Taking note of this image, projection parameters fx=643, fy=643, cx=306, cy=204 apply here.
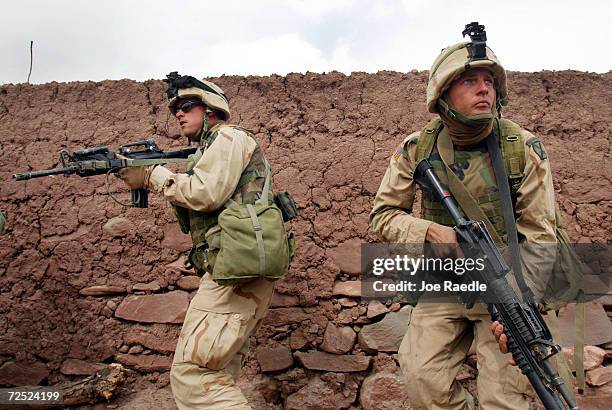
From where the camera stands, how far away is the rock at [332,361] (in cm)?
390

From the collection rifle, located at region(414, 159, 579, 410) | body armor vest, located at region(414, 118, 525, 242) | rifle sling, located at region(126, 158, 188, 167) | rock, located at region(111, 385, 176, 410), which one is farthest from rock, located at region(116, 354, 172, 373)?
rifle, located at region(414, 159, 579, 410)

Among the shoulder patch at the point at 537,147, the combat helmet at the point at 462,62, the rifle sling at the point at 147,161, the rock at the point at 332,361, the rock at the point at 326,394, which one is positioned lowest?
the rock at the point at 326,394

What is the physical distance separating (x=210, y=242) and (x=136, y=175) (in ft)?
2.18

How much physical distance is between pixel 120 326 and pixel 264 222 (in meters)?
1.72

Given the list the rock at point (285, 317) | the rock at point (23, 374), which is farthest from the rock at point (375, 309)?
the rock at point (23, 374)

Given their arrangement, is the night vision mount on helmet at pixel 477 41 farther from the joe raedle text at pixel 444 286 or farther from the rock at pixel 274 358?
the rock at pixel 274 358

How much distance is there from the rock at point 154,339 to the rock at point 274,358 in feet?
1.88

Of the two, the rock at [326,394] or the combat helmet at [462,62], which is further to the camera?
the rock at [326,394]

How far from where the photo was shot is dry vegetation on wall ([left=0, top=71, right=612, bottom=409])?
13.1 feet

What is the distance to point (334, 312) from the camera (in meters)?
4.01

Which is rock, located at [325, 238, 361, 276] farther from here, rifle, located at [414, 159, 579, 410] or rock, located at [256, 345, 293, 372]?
rifle, located at [414, 159, 579, 410]

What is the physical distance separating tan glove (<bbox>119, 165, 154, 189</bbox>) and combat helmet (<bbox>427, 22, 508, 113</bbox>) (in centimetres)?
152

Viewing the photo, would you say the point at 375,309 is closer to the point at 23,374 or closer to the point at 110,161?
the point at 110,161

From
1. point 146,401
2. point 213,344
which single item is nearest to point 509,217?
point 213,344
